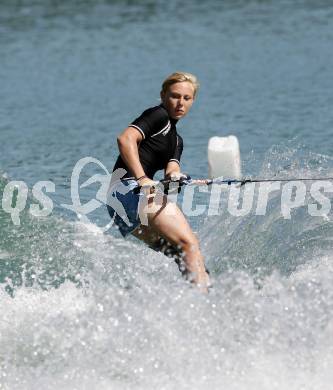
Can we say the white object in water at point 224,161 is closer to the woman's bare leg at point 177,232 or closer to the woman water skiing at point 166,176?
the woman water skiing at point 166,176

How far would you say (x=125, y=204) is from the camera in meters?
7.01

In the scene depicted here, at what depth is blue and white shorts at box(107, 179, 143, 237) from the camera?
6.94 m

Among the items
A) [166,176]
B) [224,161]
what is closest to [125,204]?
[166,176]

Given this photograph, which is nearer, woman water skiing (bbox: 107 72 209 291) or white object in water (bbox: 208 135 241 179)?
woman water skiing (bbox: 107 72 209 291)

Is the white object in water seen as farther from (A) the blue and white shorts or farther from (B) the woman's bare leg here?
(B) the woman's bare leg

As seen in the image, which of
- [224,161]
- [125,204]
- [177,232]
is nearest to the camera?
[177,232]

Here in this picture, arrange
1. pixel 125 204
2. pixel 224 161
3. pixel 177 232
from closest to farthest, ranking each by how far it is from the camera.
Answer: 1. pixel 177 232
2. pixel 125 204
3. pixel 224 161

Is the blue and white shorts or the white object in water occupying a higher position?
the blue and white shorts

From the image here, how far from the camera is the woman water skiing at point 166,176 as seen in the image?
680cm

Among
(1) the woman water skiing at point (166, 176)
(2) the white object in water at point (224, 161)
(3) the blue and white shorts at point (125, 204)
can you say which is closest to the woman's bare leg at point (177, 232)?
(1) the woman water skiing at point (166, 176)

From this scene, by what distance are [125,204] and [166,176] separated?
0.38 meters

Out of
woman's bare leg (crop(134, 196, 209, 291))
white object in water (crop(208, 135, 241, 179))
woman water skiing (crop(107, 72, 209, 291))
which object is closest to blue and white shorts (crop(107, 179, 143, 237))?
woman water skiing (crop(107, 72, 209, 291))

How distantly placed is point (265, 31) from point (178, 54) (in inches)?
137

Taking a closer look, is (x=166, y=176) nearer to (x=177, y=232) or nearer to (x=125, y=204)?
(x=125, y=204)
